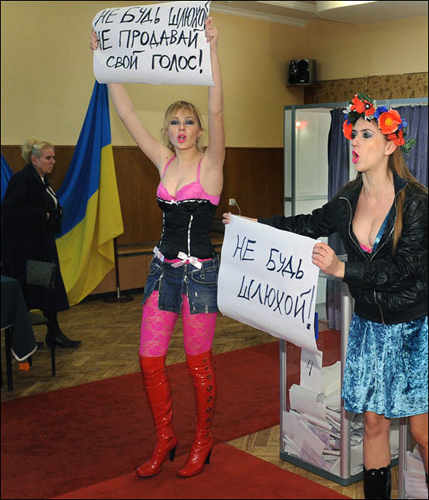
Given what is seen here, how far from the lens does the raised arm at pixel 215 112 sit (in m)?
2.78

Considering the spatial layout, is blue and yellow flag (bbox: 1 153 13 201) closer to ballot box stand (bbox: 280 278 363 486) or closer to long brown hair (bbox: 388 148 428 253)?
ballot box stand (bbox: 280 278 363 486)

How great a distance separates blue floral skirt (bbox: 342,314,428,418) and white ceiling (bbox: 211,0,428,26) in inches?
232

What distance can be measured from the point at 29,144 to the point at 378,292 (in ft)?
11.3

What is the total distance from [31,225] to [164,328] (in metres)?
2.37

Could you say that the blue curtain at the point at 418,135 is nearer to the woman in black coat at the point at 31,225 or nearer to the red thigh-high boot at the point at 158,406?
the woman in black coat at the point at 31,225

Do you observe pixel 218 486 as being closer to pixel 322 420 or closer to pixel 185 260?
pixel 322 420

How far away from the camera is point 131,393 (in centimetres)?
434

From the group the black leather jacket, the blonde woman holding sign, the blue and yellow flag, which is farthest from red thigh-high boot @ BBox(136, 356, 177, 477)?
the blue and yellow flag

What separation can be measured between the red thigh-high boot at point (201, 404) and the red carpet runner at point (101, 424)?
344mm

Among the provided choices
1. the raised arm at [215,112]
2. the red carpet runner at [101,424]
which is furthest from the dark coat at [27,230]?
the raised arm at [215,112]

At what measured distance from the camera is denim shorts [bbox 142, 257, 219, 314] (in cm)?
294

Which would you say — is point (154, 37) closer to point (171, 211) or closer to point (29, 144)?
point (171, 211)

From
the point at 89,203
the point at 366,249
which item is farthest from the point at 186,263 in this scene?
the point at 89,203

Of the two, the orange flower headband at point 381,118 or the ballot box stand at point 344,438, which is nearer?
the orange flower headband at point 381,118
